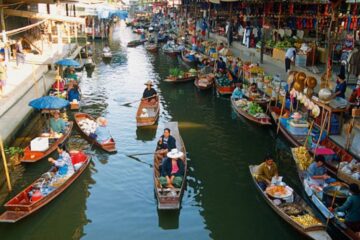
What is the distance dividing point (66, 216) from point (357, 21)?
1906cm

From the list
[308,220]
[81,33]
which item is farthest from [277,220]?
[81,33]

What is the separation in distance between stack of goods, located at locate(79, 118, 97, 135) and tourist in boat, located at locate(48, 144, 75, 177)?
372cm

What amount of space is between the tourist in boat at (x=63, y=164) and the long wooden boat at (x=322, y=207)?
23.9ft

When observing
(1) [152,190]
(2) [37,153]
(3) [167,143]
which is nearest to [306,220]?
(1) [152,190]

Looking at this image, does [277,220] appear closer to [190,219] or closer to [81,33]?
[190,219]

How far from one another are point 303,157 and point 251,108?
5.87m

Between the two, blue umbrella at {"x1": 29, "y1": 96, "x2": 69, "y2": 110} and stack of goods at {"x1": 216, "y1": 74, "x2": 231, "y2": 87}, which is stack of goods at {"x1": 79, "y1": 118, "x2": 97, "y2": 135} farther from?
stack of goods at {"x1": 216, "y1": 74, "x2": 231, "y2": 87}

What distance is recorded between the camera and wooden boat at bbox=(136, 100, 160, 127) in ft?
59.0

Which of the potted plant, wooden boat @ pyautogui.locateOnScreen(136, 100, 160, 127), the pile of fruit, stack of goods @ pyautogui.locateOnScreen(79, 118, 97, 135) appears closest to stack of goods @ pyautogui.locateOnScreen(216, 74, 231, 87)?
wooden boat @ pyautogui.locateOnScreen(136, 100, 160, 127)

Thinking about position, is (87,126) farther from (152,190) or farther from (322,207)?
(322,207)

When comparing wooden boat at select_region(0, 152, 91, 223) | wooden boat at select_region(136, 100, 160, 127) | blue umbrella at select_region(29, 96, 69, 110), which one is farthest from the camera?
wooden boat at select_region(136, 100, 160, 127)

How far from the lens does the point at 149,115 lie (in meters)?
18.7

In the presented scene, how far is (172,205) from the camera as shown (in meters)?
10.8

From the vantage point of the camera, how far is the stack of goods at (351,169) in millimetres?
11512
